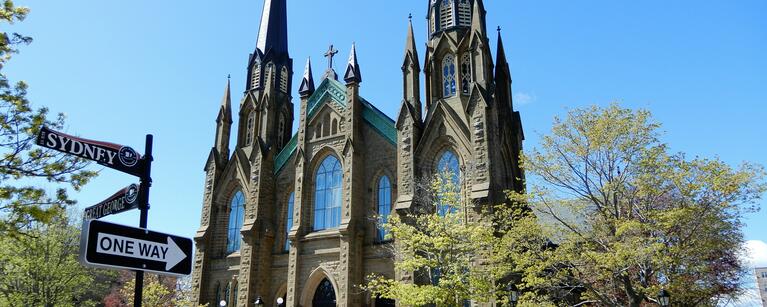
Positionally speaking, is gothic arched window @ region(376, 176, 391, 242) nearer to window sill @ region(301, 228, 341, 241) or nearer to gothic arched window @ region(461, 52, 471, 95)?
window sill @ region(301, 228, 341, 241)

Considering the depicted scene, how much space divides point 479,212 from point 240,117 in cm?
1646

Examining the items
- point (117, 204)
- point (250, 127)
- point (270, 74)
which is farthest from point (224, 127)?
point (117, 204)

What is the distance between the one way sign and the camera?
496 cm

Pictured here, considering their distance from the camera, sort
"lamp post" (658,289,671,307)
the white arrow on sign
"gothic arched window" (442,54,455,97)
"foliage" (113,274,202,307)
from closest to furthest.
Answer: the white arrow on sign < "lamp post" (658,289,671,307) < "gothic arched window" (442,54,455,97) < "foliage" (113,274,202,307)

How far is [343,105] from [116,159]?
76.2 ft

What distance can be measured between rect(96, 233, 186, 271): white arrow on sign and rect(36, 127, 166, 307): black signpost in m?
0.08

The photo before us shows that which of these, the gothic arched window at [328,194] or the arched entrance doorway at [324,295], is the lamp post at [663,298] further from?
the gothic arched window at [328,194]

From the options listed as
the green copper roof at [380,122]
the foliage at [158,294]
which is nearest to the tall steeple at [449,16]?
the green copper roof at [380,122]

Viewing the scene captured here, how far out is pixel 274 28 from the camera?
117ft

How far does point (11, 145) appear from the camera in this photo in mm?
10102

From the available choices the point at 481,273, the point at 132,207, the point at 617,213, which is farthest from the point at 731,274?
the point at 132,207

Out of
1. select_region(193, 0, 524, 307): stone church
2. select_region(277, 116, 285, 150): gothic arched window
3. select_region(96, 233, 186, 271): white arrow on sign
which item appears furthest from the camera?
select_region(277, 116, 285, 150): gothic arched window

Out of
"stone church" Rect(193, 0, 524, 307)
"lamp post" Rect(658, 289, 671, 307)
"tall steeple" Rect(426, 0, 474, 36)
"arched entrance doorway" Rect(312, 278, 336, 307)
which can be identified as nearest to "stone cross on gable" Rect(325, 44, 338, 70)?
"stone church" Rect(193, 0, 524, 307)

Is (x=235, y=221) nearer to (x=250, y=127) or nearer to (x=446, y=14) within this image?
(x=250, y=127)
